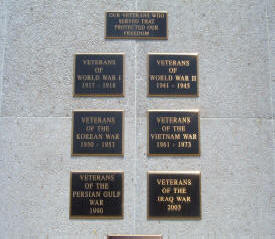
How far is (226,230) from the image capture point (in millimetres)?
4223

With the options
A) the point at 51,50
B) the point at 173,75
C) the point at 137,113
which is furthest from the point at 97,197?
the point at 51,50

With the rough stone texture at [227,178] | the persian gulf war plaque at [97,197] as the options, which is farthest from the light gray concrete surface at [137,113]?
the persian gulf war plaque at [97,197]

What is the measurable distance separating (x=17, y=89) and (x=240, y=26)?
3.79m

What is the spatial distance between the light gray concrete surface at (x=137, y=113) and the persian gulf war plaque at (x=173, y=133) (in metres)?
0.12

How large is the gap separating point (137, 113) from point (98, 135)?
698 millimetres

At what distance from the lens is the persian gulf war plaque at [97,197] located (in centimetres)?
426

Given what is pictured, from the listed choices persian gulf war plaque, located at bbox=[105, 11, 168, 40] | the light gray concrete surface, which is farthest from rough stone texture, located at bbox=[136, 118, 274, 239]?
persian gulf war plaque, located at bbox=[105, 11, 168, 40]

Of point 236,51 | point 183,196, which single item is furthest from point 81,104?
point 236,51

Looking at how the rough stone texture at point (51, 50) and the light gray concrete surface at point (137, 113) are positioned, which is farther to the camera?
the rough stone texture at point (51, 50)

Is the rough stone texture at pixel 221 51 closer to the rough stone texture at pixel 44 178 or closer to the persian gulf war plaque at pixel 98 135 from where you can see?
the persian gulf war plaque at pixel 98 135

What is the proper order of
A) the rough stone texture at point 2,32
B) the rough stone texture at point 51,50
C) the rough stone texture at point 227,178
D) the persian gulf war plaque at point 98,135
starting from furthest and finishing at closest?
1. the rough stone texture at point 2,32
2. the rough stone texture at point 51,50
3. the persian gulf war plaque at point 98,135
4. the rough stone texture at point 227,178

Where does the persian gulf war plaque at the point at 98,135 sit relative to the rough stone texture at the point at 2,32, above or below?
below

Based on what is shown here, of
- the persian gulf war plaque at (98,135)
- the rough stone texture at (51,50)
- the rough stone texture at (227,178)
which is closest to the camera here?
the rough stone texture at (227,178)

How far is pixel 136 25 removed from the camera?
15.4ft
